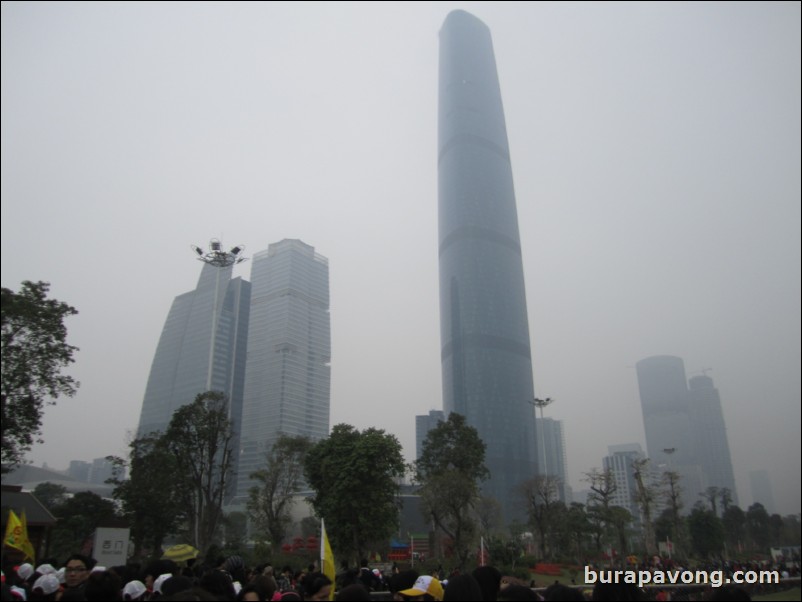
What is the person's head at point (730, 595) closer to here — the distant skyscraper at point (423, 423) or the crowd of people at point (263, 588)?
the crowd of people at point (263, 588)

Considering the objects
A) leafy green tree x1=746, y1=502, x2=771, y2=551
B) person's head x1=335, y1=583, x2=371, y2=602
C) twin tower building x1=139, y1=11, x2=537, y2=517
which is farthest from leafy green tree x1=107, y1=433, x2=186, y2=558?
twin tower building x1=139, y1=11, x2=537, y2=517

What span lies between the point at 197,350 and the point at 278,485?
11367 centimetres

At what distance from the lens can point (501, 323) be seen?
148625 millimetres

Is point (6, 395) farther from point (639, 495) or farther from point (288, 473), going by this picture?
point (639, 495)

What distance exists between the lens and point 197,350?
15300 cm

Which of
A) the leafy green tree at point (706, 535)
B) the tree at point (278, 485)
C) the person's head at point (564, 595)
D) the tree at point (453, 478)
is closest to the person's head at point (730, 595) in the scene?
the person's head at point (564, 595)

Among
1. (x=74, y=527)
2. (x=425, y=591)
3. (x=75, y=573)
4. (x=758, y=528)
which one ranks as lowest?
(x=758, y=528)

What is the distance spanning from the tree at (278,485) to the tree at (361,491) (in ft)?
28.4

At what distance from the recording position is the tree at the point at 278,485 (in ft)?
145

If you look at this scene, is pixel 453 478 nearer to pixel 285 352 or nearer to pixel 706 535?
pixel 706 535

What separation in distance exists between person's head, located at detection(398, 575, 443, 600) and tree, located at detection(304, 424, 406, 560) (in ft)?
96.6

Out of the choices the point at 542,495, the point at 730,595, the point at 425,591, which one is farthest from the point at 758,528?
the point at 425,591

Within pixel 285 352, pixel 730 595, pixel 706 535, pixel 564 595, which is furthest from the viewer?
pixel 285 352

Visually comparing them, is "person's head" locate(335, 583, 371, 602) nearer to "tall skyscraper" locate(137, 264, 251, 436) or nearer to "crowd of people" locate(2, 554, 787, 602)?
"crowd of people" locate(2, 554, 787, 602)
